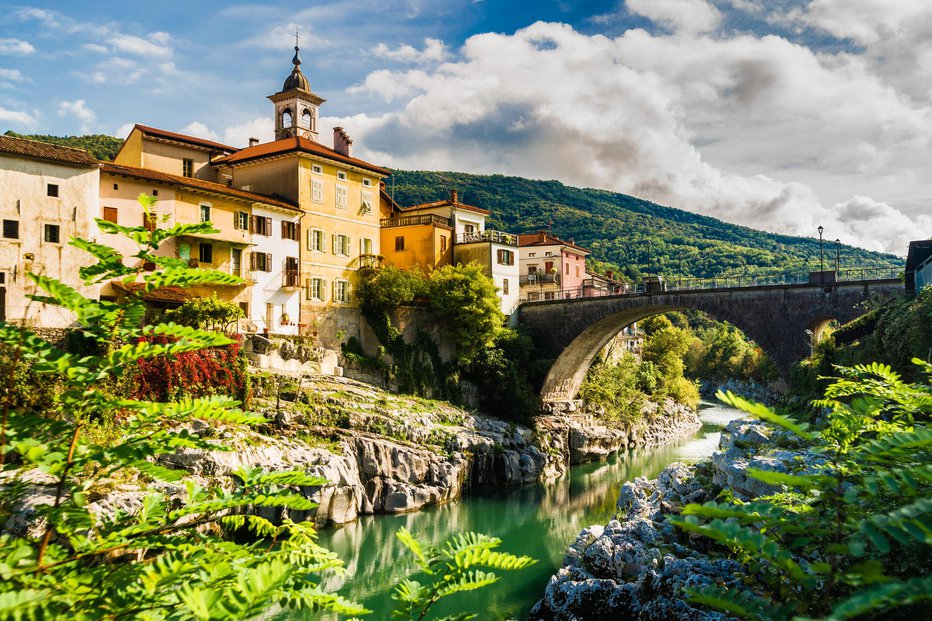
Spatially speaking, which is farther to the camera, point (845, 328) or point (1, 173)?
point (845, 328)

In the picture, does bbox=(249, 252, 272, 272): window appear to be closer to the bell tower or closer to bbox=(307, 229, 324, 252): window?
bbox=(307, 229, 324, 252): window

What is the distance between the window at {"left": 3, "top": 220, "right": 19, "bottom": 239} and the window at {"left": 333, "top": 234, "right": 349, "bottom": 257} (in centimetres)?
1665

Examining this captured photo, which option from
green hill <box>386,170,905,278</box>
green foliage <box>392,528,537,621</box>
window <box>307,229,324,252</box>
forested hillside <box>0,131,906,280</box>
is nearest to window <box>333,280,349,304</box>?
window <box>307,229,324,252</box>

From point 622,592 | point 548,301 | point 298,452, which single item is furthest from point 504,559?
point 548,301

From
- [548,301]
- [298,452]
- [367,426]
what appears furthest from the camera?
[548,301]

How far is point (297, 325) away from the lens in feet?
125

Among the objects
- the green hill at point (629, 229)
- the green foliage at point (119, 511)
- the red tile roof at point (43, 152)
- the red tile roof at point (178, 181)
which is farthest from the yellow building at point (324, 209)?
the green hill at point (629, 229)

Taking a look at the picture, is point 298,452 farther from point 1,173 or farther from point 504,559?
point 504,559

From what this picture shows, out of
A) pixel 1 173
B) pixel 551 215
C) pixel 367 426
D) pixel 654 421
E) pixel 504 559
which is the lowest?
pixel 654 421

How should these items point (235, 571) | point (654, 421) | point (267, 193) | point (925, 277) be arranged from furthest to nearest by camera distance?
1. point (654, 421)
2. point (267, 193)
3. point (925, 277)
4. point (235, 571)

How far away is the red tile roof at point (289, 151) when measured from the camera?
39656mm

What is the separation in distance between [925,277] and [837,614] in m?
31.1

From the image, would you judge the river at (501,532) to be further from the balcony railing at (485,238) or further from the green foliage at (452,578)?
the balcony railing at (485,238)

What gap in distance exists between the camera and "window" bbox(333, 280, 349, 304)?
40688 millimetres
